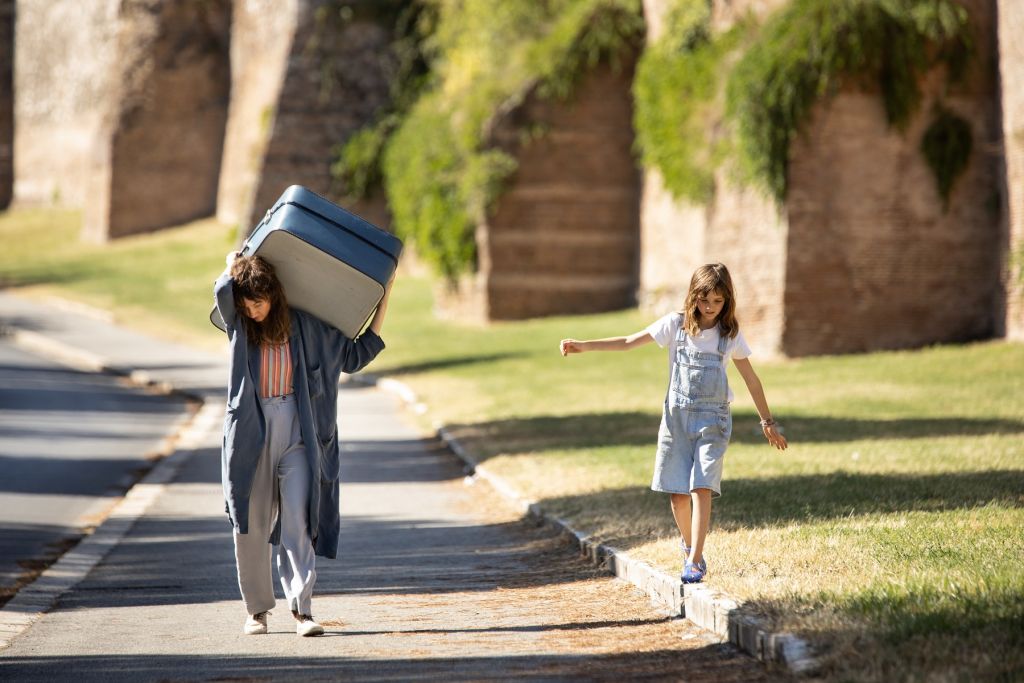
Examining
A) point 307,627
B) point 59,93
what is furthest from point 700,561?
point 59,93

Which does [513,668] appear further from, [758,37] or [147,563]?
[758,37]

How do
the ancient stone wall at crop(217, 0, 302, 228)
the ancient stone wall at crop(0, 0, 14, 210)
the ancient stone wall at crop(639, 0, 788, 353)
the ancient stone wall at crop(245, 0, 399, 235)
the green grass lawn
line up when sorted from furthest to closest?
the ancient stone wall at crop(0, 0, 14, 210) < the ancient stone wall at crop(217, 0, 302, 228) < the ancient stone wall at crop(245, 0, 399, 235) < the ancient stone wall at crop(639, 0, 788, 353) < the green grass lawn

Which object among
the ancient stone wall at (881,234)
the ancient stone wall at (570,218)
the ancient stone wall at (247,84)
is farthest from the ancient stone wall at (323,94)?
the ancient stone wall at (881,234)

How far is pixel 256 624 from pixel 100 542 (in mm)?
3908

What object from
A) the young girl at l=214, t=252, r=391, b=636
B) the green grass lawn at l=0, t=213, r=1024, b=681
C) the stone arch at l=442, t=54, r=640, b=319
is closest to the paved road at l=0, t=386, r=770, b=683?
the young girl at l=214, t=252, r=391, b=636

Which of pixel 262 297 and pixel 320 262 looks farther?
pixel 320 262

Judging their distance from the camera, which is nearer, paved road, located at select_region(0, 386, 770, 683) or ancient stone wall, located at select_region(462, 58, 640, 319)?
paved road, located at select_region(0, 386, 770, 683)

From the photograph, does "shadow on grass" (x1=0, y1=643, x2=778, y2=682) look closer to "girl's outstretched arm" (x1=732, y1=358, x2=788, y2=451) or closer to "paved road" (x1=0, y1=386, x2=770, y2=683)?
"paved road" (x1=0, y1=386, x2=770, y2=683)

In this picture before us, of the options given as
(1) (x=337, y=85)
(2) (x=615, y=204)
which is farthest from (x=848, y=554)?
(1) (x=337, y=85)

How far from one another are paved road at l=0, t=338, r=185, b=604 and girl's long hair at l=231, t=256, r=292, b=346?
268 centimetres

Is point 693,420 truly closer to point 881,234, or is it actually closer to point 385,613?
point 385,613

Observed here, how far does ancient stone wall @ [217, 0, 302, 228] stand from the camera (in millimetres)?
54750

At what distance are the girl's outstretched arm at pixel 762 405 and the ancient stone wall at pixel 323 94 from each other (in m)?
39.3

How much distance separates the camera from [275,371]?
747cm
